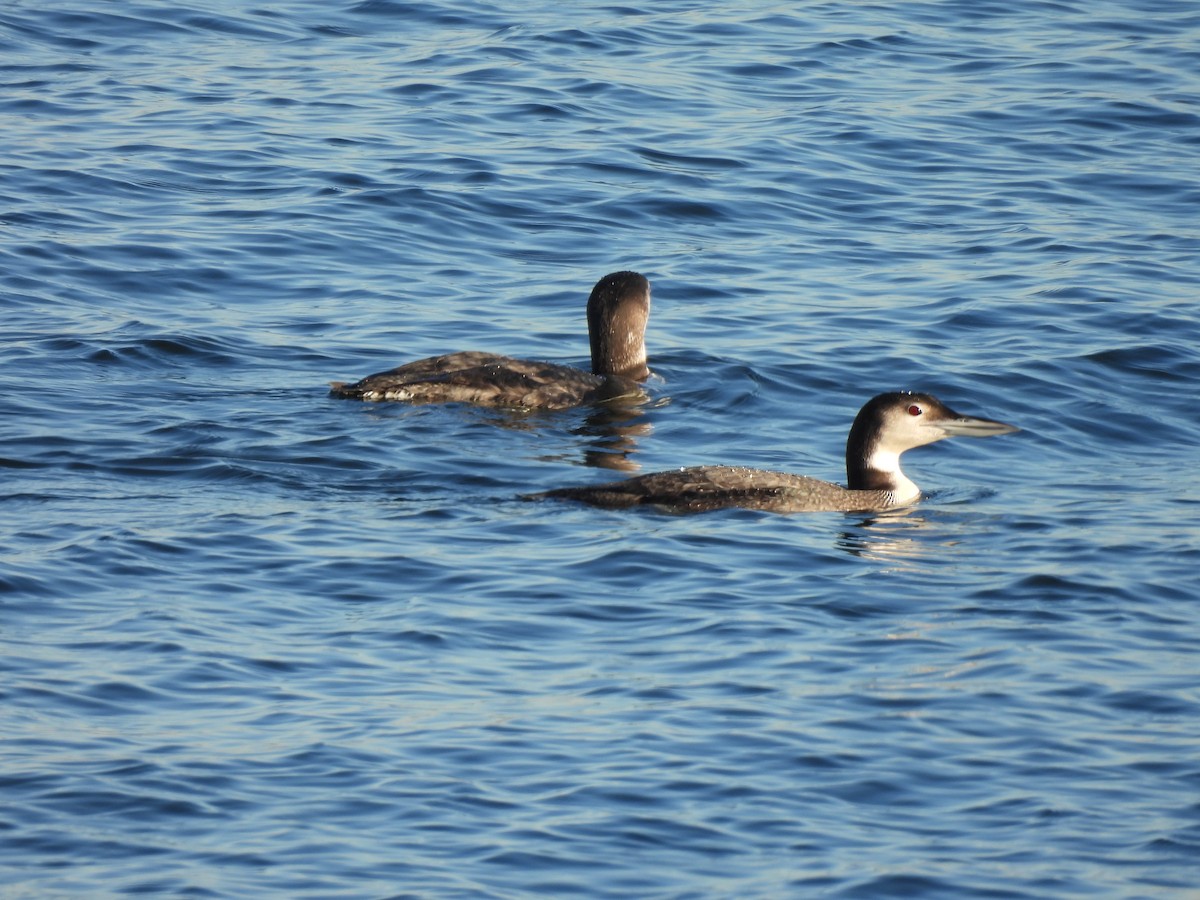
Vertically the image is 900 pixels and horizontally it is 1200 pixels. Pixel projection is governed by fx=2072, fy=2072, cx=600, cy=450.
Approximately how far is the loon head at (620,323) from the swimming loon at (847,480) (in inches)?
103

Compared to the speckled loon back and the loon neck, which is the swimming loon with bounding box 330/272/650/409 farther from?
the loon neck

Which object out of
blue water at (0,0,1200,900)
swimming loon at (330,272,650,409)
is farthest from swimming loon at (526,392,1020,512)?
swimming loon at (330,272,650,409)

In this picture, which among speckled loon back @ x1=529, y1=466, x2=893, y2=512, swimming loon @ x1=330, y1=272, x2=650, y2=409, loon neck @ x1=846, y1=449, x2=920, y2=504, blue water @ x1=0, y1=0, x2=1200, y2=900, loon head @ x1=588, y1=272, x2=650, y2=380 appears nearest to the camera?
blue water @ x1=0, y1=0, x2=1200, y2=900

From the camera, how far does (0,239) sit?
16016 mm

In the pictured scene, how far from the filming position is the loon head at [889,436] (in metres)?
11.4

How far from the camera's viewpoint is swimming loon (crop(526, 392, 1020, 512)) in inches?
421

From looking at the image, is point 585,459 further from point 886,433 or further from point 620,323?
point 620,323

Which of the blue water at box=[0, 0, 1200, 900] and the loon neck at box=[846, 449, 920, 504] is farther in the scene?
the loon neck at box=[846, 449, 920, 504]

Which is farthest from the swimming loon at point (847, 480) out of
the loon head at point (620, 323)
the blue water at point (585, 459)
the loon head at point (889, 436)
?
the loon head at point (620, 323)

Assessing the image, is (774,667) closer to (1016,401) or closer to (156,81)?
(1016,401)

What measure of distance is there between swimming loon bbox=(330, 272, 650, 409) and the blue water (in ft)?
0.65

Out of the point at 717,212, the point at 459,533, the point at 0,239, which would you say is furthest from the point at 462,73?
the point at 459,533

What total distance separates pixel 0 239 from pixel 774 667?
9558 mm

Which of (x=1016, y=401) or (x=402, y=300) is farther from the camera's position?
(x=402, y=300)
